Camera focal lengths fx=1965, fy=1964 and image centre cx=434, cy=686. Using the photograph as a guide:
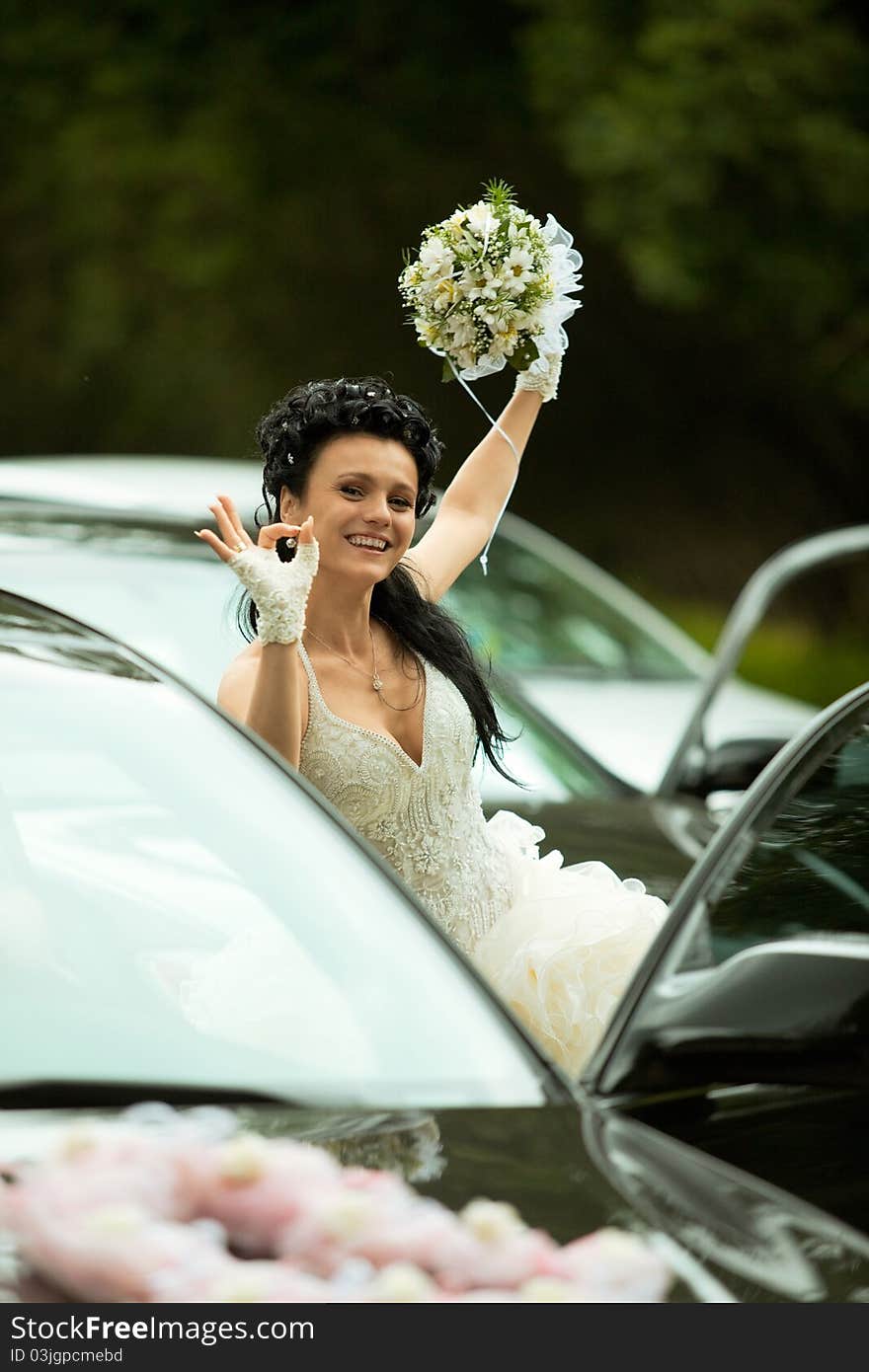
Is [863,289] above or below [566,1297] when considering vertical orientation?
above

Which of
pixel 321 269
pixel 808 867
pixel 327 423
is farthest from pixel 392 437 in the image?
pixel 321 269

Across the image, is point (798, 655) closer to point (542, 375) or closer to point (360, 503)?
point (542, 375)

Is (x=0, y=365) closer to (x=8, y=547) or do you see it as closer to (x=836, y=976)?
(x=8, y=547)

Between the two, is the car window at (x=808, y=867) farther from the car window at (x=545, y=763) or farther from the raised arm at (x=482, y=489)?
the car window at (x=545, y=763)

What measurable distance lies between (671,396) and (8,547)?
525 inches

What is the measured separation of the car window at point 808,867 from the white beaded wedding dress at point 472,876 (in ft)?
1.56

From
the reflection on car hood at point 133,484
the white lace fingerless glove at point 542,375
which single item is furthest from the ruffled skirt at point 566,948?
the reflection on car hood at point 133,484

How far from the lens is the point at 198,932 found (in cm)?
189

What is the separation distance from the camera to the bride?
2.62 m

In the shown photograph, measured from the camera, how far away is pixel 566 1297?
1.44 m

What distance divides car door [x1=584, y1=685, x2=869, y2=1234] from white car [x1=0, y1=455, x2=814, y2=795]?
1639mm

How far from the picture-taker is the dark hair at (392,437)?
110 inches

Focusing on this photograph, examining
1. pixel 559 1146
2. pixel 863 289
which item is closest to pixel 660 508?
pixel 863 289

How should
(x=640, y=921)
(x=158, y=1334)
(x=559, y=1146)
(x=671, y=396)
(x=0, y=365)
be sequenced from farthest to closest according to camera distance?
(x=0, y=365)
(x=671, y=396)
(x=640, y=921)
(x=559, y=1146)
(x=158, y=1334)
